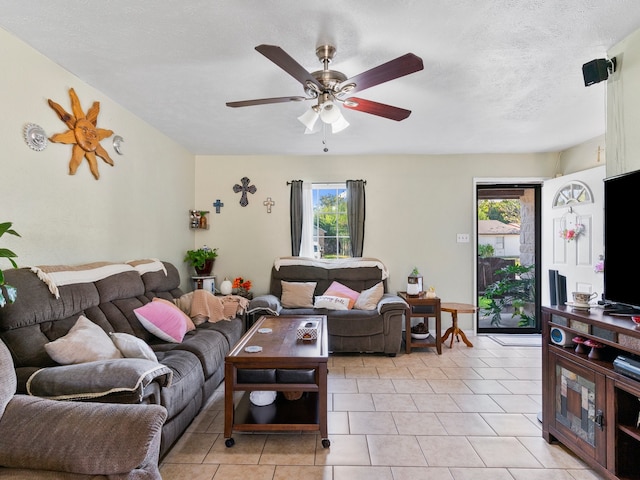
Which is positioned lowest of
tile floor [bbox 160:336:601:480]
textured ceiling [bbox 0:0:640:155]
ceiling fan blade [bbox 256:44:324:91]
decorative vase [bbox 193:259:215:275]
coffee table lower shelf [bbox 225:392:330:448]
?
tile floor [bbox 160:336:601:480]

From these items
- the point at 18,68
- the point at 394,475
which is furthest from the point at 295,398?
the point at 18,68

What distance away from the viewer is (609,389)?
178 cm

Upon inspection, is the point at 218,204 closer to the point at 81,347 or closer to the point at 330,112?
the point at 330,112

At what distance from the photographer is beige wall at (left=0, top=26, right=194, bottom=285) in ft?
7.01

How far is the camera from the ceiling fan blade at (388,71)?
1.74 meters

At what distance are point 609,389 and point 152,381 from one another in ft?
7.82

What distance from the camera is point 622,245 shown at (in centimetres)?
196

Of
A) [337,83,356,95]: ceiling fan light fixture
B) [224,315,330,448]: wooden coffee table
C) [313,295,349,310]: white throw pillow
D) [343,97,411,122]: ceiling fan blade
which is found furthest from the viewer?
[313,295,349,310]: white throw pillow

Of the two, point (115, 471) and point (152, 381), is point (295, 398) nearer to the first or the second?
point (152, 381)

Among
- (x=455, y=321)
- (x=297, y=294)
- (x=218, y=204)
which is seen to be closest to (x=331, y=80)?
(x=297, y=294)

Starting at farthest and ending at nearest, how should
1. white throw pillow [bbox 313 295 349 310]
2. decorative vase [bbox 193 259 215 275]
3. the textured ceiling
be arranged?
decorative vase [bbox 193 259 215 275] < white throw pillow [bbox 313 295 349 310] < the textured ceiling

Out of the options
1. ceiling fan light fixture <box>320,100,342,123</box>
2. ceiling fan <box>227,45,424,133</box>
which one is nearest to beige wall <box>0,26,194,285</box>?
ceiling fan <box>227,45,424,133</box>

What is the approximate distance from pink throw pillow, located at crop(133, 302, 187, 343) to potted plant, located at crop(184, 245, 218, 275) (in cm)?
166

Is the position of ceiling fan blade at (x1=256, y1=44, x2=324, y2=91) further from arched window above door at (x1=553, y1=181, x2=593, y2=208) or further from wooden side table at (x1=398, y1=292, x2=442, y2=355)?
arched window above door at (x1=553, y1=181, x2=593, y2=208)
